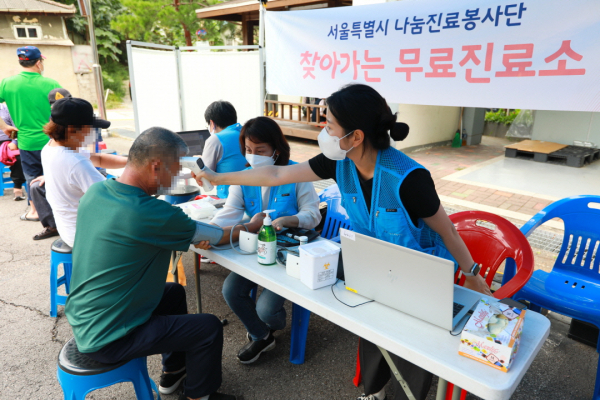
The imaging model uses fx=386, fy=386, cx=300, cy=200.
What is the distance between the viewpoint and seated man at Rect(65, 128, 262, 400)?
4.99 ft

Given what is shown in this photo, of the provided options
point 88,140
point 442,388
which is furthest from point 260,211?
point 442,388

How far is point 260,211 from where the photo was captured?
8.02 ft

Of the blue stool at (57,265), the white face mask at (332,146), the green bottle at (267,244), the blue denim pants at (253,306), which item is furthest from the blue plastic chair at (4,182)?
the white face mask at (332,146)

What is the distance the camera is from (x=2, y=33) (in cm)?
1454

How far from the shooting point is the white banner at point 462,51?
74.9 inches

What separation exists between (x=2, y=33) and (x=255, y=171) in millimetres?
17681

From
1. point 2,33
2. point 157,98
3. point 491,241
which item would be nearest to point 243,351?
point 491,241

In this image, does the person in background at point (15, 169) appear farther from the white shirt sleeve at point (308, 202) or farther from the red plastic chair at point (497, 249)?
the red plastic chair at point (497, 249)

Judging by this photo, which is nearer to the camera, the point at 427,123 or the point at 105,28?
the point at 427,123

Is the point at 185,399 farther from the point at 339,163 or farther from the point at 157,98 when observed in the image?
the point at 157,98

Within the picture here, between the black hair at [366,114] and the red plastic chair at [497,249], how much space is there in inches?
37.4

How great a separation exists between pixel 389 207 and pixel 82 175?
1936 mm

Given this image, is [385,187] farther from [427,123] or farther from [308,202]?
[427,123]

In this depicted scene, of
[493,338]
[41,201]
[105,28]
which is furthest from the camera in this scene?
[105,28]
